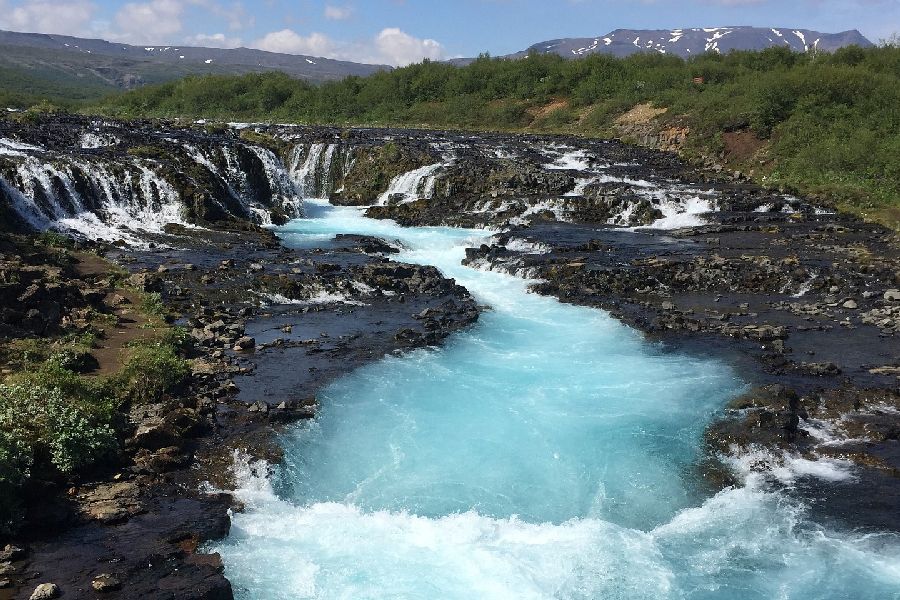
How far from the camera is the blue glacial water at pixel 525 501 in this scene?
941 cm

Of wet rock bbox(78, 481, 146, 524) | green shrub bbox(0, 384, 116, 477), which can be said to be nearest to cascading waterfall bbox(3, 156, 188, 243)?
green shrub bbox(0, 384, 116, 477)

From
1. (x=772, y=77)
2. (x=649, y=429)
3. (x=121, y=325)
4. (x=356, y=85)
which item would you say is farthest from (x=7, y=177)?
(x=356, y=85)

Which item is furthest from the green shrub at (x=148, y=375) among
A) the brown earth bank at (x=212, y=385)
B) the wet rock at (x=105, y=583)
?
the wet rock at (x=105, y=583)

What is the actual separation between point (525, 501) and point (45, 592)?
272 inches

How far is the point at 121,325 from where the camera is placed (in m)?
17.1

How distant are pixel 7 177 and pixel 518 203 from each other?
21.6 meters

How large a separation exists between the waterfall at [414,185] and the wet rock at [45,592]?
3066 cm

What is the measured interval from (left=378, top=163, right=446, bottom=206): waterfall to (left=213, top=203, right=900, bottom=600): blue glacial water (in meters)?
21.1

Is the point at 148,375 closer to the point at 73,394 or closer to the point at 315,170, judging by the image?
the point at 73,394

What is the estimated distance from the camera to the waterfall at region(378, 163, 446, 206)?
3753 centimetres

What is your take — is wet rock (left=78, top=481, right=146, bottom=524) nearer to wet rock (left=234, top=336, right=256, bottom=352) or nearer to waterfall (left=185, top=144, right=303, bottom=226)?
wet rock (left=234, top=336, right=256, bottom=352)

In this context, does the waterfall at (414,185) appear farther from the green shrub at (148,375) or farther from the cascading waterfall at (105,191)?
the green shrub at (148,375)

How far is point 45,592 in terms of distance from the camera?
7.94 metres

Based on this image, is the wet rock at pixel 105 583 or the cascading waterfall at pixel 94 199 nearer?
the wet rock at pixel 105 583
